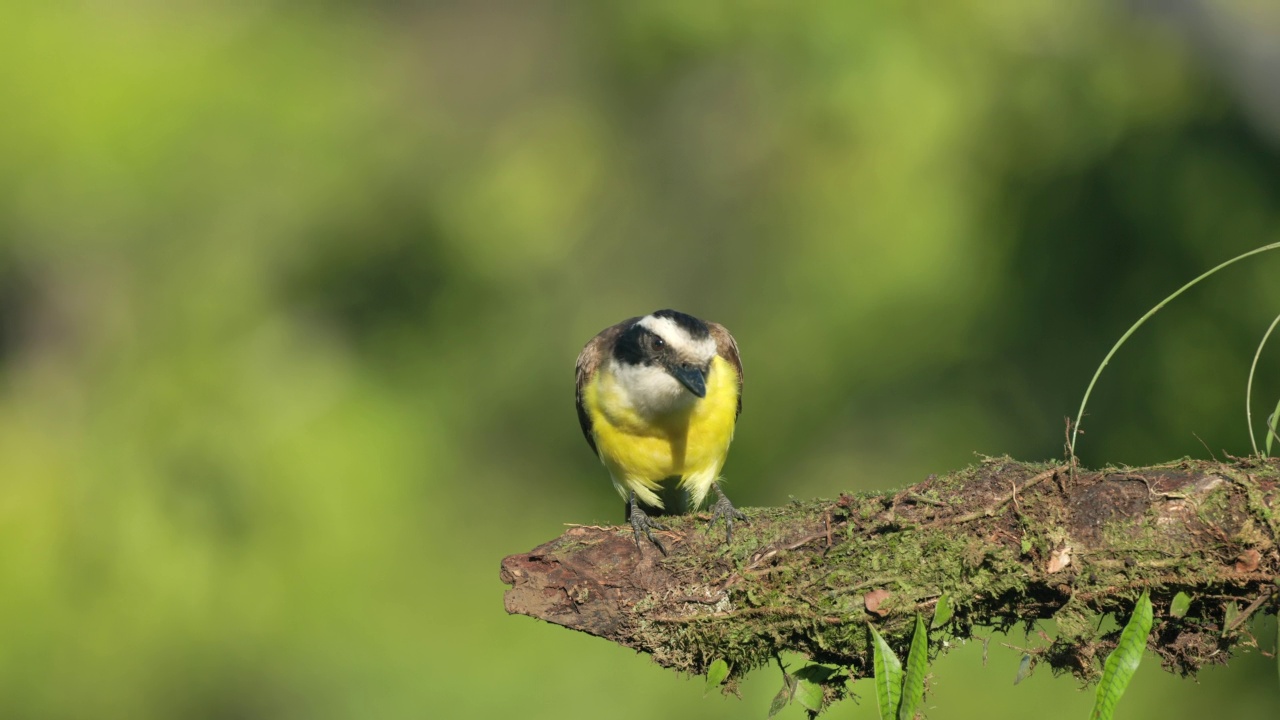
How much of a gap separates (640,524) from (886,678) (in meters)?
1.37

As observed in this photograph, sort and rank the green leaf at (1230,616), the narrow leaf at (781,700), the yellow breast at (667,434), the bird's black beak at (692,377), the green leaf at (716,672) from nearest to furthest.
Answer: the green leaf at (1230,616) < the narrow leaf at (781,700) < the green leaf at (716,672) < the bird's black beak at (692,377) < the yellow breast at (667,434)

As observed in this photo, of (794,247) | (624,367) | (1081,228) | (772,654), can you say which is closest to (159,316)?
(794,247)

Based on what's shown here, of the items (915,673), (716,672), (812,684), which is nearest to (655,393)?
(716,672)

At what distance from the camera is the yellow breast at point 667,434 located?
17.4 ft

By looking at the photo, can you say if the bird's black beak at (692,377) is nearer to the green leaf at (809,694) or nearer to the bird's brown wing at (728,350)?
the bird's brown wing at (728,350)

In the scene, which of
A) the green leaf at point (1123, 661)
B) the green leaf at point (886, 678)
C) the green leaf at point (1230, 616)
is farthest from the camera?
the green leaf at point (886, 678)

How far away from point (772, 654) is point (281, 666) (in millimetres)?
7663

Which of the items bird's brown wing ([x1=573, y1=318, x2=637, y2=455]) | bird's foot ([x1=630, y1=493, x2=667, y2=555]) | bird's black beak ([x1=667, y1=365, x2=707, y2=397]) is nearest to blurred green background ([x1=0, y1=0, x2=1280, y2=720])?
bird's brown wing ([x1=573, y1=318, x2=637, y2=455])

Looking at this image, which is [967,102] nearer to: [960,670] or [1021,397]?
[1021,397]

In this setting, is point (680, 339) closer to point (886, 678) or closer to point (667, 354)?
point (667, 354)

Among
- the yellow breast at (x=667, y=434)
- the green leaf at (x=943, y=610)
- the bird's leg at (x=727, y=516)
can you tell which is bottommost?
the green leaf at (x=943, y=610)

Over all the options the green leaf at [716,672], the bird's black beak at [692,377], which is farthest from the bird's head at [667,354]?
the green leaf at [716,672]

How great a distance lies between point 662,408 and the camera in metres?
5.25

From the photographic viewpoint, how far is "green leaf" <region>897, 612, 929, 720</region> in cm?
321
